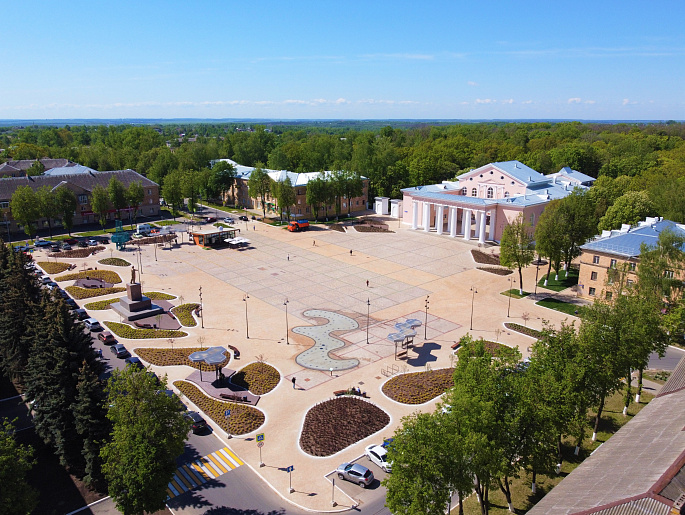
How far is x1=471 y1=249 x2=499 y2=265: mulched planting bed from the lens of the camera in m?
73.2

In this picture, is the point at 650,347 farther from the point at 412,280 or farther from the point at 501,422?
the point at 412,280

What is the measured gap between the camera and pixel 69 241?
84.3 m

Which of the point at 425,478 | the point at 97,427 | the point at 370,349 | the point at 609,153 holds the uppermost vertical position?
the point at 609,153

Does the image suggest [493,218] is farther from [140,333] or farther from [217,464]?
[217,464]

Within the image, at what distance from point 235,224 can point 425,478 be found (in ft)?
281

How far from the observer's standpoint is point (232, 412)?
1406 inches

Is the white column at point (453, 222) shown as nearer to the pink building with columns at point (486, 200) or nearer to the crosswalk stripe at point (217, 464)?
the pink building with columns at point (486, 200)

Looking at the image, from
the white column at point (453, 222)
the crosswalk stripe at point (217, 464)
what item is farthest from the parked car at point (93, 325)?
the white column at point (453, 222)

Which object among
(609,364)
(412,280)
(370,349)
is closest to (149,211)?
(412,280)

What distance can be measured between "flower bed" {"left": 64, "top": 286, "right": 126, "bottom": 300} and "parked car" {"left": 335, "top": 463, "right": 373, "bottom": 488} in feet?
144

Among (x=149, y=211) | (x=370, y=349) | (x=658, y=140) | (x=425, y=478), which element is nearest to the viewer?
(x=425, y=478)

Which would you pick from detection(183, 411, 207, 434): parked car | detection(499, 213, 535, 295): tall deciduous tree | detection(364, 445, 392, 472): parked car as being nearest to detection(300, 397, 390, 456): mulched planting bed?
detection(364, 445, 392, 472): parked car

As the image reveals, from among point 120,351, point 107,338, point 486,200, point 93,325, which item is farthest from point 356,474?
point 486,200

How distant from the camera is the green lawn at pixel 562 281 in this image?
62.9m
